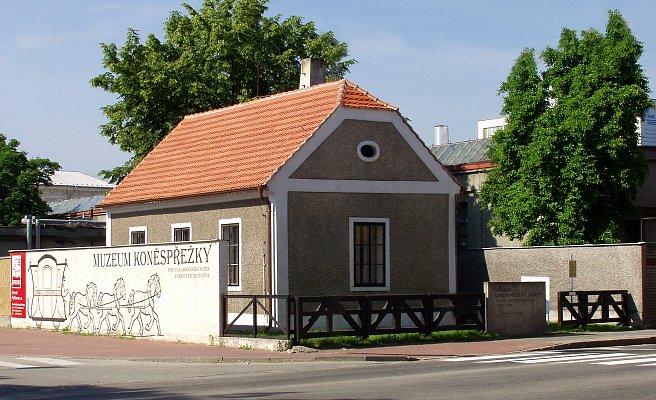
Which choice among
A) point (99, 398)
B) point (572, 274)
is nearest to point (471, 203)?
point (572, 274)

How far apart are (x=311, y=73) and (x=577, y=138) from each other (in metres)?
9.74

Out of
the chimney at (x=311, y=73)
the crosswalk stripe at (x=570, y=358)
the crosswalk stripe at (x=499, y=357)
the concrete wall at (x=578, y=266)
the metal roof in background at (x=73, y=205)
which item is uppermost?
the chimney at (x=311, y=73)

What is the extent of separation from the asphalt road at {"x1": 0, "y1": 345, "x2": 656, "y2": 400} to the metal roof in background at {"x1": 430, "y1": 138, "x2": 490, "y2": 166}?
27947 mm

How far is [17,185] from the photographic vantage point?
218 feet

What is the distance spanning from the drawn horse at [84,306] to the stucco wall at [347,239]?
6.17m

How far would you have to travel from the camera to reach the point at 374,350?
72.2 ft

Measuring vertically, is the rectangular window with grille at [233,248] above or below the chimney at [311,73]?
below

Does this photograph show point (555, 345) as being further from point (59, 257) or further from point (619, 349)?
point (59, 257)

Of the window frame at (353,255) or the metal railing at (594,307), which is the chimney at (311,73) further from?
the metal railing at (594,307)

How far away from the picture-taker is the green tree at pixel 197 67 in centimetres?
4338

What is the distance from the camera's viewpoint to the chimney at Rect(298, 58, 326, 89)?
32.9 metres

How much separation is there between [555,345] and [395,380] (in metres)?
7.95

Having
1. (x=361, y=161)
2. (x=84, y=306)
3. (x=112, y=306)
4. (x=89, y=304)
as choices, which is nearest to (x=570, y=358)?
(x=361, y=161)

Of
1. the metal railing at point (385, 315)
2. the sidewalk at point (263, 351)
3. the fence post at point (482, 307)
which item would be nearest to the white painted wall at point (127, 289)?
the sidewalk at point (263, 351)
